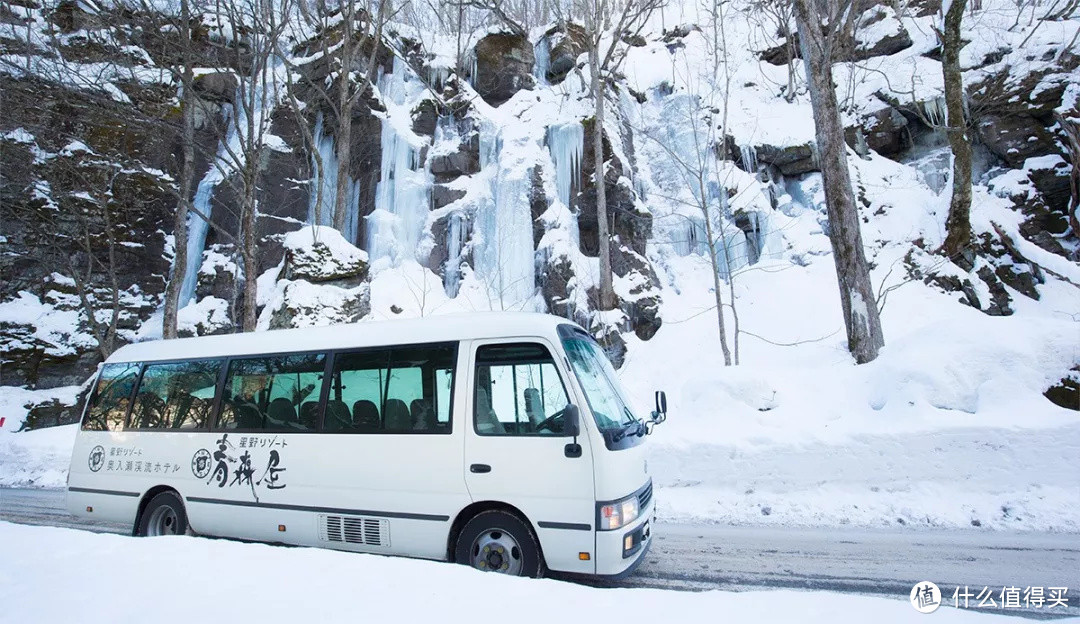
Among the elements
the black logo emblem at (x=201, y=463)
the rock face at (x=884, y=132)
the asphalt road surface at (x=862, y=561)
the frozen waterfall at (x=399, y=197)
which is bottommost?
the asphalt road surface at (x=862, y=561)

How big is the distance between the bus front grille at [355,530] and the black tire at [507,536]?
2.25ft

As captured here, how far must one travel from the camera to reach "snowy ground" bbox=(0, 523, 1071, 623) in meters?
2.30

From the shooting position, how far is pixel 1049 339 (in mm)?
7184

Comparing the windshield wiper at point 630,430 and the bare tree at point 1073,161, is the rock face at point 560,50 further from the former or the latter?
the windshield wiper at point 630,430

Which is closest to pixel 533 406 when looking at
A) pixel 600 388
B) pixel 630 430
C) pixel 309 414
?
pixel 600 388

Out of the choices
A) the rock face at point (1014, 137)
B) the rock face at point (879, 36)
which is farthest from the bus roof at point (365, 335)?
the rock face at point (879, 36)

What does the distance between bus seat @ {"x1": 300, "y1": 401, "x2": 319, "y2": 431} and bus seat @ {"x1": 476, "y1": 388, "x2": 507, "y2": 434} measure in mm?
1682

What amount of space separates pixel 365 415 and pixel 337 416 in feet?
1.05

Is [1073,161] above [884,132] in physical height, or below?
below

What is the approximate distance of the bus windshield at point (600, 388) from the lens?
12.9 feet

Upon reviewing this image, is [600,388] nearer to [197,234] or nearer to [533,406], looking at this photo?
[533,406]

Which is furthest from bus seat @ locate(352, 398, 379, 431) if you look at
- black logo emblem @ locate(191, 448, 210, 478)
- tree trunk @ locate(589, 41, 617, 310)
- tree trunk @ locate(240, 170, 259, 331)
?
tree trunk @ locate(589, 41, 617, 310)

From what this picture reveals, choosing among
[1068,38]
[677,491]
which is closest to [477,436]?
[677,491]

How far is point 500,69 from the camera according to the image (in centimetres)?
2467
